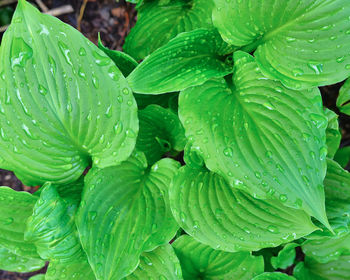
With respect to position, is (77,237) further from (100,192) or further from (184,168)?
(184,168)

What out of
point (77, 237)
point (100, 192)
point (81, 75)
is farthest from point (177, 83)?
point (77, 237)

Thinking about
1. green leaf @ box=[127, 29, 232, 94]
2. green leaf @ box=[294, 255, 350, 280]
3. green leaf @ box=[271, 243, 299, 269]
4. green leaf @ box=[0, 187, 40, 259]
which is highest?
green leaf @ box=[127, 29, 232, 94]

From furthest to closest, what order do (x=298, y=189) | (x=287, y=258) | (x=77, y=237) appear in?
(x=287, y=258)
(x=77, y=237)
(x=298, y=189)

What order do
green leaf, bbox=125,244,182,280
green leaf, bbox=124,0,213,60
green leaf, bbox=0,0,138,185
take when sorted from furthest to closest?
green leaf, bbox=124,0,213,60 < green leaf, bbox=125,244,182,280 < green leaf, bbox=0,0,138,185

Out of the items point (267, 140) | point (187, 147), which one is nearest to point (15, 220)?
point (187, 147)

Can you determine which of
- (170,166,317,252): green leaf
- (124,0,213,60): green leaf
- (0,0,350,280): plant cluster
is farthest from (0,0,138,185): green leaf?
(124,0,213,60): green leaf

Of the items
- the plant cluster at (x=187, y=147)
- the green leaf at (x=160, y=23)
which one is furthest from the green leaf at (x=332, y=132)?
the green leaf at (x=160, y=23)

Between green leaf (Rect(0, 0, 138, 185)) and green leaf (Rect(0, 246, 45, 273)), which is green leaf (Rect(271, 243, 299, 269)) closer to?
green leaf (Rect(0, 0, 138, 185))
